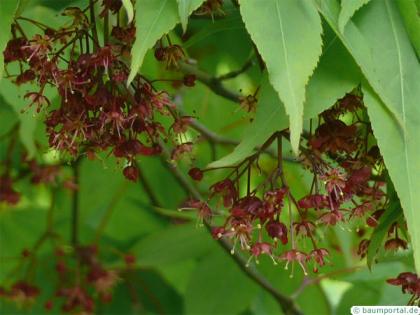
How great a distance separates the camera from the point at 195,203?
1311 millimetres

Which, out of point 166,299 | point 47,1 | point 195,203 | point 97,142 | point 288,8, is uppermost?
point 47,1

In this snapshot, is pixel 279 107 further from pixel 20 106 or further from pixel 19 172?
pixel 19 172

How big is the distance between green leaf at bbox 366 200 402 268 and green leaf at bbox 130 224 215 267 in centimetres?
94

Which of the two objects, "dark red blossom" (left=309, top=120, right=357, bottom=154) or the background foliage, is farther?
"dark red blossom" (left=309, top=120, right=357, bottom=154)

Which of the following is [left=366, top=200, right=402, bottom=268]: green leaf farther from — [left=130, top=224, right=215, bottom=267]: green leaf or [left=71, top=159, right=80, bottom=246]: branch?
[left=71, top=159, right=80, bottom=246]: branch

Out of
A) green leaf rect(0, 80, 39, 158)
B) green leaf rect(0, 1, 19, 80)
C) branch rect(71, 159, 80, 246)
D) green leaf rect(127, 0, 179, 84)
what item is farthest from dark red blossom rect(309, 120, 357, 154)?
branch rect(71, 159, 80, 246)

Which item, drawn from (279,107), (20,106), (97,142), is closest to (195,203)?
(97,142)

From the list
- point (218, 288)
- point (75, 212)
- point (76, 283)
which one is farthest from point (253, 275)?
point (75, 212)

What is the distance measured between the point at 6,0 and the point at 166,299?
149 centimetres

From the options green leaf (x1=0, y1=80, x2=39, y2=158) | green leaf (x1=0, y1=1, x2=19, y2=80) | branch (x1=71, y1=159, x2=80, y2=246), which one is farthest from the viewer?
branch (x1=71, y1=159, x2=80, y2=246)

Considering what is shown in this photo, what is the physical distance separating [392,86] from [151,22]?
0.94 feet

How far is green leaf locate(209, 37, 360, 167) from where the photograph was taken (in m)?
1.04

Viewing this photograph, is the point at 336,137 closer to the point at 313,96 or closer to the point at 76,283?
the point at 313,96

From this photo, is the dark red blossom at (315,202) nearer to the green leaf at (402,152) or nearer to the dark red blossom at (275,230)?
the dark red blossom at (275,230)
